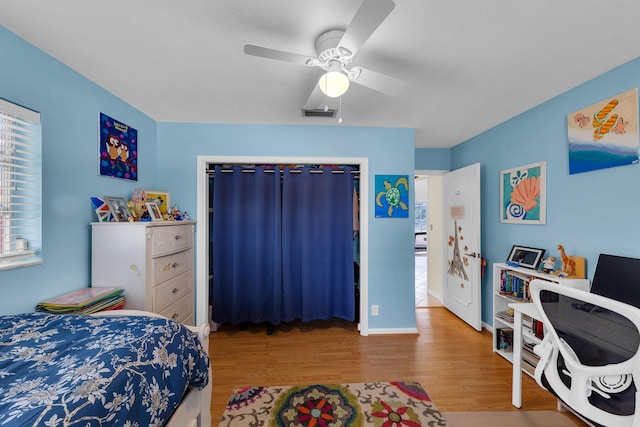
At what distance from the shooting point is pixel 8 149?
1.37 meters

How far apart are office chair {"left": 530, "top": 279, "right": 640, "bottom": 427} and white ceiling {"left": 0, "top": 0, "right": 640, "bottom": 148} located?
4.54 feet

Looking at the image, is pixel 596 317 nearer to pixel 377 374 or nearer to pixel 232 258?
pixel 377 374

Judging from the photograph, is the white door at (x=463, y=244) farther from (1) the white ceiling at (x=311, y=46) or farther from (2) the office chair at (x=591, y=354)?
(2) the office chair at (x=591, y=354)

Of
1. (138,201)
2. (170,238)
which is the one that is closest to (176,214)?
(138,201)

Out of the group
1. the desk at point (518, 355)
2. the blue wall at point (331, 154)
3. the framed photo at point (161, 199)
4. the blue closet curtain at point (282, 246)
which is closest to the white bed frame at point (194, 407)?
the blue wall at point (331, 154)

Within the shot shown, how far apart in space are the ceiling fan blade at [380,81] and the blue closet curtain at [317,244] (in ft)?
4.67

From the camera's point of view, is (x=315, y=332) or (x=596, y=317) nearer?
(x=596, y=317)

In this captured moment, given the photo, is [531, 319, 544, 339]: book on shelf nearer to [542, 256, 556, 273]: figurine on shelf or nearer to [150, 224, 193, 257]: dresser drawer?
[542, 256, 556, 273]: figurine on shelf

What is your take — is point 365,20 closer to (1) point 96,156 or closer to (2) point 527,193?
(1) point 96,156

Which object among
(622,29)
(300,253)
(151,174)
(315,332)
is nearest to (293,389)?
(315,332)

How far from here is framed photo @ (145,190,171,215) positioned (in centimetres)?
246

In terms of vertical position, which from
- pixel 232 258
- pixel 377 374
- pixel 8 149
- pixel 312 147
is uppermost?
pixel 312 147

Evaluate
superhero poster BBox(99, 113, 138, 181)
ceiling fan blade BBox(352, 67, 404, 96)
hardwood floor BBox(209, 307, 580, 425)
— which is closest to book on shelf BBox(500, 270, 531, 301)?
hardwood floor BBox(209, 307, 580, 425)

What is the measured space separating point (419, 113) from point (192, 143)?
7.82ft
